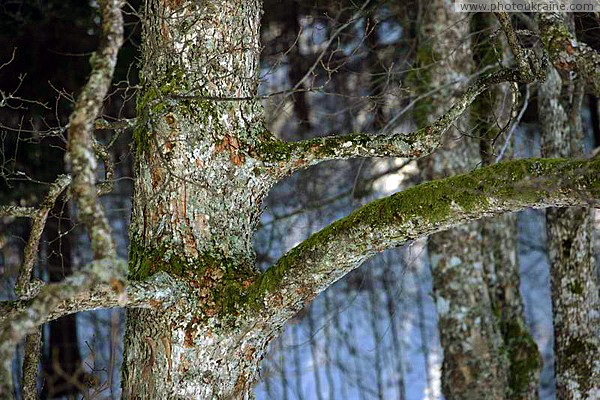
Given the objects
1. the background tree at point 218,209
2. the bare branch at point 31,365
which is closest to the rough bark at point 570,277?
the background tree at point 218,209

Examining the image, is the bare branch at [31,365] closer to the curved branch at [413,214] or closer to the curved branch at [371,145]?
the curved branch at [413,214]

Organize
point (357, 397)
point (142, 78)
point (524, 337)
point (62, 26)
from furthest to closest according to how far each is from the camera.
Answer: point (357, 397)
point (62, 26)
point (524, 337)
point (142, 78)

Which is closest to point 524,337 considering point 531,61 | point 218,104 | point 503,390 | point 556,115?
point 503,390

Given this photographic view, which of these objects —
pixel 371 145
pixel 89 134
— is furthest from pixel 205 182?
pixel 89 134

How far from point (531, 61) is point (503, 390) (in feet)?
13.7

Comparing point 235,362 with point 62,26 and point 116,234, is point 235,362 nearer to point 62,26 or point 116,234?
point 62,26

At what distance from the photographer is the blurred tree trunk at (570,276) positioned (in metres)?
6.84

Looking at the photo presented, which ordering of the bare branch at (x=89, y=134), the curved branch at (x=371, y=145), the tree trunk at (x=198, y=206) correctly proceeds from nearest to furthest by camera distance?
the bare branch at (x=89, y=134)
the curved branch at (x=371, y=145)
the tree trunk at (x=198, y=206)

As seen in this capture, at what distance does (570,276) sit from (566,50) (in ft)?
9.25

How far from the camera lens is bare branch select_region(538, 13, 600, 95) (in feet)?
15.1

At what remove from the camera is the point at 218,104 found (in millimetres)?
4492

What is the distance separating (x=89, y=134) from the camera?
9.14 ft

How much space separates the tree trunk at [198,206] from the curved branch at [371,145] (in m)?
0.12

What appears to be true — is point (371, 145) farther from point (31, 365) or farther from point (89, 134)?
point (31, 365)
